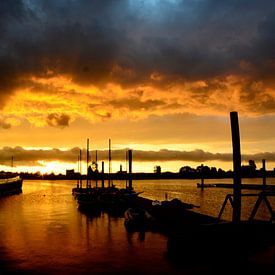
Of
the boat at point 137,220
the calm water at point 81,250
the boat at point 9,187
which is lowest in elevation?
the calm water at point 81,250

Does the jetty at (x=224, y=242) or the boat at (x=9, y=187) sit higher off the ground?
the boat at (x=9, y=187)

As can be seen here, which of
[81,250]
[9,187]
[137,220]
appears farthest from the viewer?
[9,187]

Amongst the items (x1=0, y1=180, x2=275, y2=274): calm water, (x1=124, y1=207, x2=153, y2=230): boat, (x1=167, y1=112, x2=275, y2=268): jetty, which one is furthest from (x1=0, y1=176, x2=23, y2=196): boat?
(x1=167, y1=112, x2=275, y2=268): jetty

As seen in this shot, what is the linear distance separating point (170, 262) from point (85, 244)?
979 cm

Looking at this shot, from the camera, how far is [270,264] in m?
24.2

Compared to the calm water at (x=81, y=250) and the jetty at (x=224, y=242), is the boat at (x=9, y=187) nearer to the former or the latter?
the calm water at (x=81, y=250)

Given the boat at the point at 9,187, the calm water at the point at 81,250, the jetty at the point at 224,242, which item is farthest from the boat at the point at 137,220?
the boat at the point at 9,187

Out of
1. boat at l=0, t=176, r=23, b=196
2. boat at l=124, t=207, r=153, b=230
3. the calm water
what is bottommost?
the calm water

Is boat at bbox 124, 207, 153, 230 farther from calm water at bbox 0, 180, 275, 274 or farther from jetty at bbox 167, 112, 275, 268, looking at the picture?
jetty at bbox 167, 112, 275, 268

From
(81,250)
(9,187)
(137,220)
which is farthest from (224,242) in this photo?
Answer: (9,187)

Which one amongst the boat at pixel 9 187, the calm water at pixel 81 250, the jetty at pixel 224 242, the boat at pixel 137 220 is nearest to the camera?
the calm water at pixel 81 250

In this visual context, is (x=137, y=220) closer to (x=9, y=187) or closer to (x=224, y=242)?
(x=224, y=242)

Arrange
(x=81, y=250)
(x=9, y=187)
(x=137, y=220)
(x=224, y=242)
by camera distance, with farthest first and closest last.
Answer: (x=9, y=187)
(x=137, y=220)
(x=81, y=250)
(x=224, y=242)

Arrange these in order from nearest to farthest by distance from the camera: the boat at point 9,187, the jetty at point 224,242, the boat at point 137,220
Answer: the jetty at point 224,242, the boat at point 137,220, the boat at point 9,187
